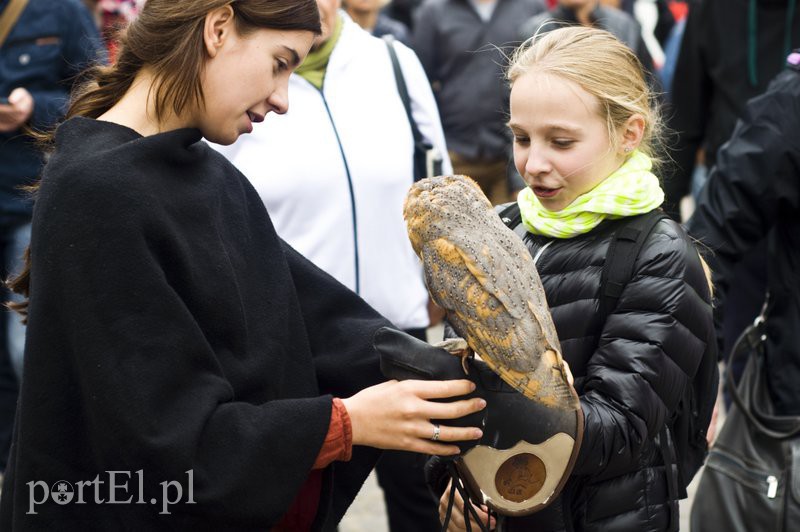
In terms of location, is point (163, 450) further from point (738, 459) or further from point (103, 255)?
point (738, 459)

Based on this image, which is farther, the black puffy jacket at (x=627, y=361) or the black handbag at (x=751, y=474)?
the black handbag at (x=751, y=474)

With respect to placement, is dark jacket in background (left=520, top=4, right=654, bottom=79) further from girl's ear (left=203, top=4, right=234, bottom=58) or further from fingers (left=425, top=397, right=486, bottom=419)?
fingers (left=425, top=397, right=486, bottom=419)

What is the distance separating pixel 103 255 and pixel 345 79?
183 centimetres

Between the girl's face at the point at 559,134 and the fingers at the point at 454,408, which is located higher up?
the girl's face at the point at 559,134

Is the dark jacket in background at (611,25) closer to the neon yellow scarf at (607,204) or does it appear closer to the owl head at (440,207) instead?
the neon yellow scarf at (607,204)

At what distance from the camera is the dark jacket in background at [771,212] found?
128 inches

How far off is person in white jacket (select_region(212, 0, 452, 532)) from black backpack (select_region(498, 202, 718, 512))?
2.82 ft

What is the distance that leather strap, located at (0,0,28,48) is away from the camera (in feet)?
15.7

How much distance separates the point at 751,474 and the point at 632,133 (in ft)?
3.47

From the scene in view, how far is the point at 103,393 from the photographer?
1993 mm

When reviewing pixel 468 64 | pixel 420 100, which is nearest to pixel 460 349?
pixel 420 100

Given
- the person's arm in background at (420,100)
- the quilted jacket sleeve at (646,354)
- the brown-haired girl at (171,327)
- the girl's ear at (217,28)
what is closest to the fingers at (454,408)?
the brown-haired girl at (171,327)

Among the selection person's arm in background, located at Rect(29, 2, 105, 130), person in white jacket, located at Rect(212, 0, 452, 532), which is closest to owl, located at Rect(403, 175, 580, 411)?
person in white jacket, located at Rect(212, 0, 452, 532)

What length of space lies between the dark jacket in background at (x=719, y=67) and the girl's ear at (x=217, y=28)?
314 centimetres
